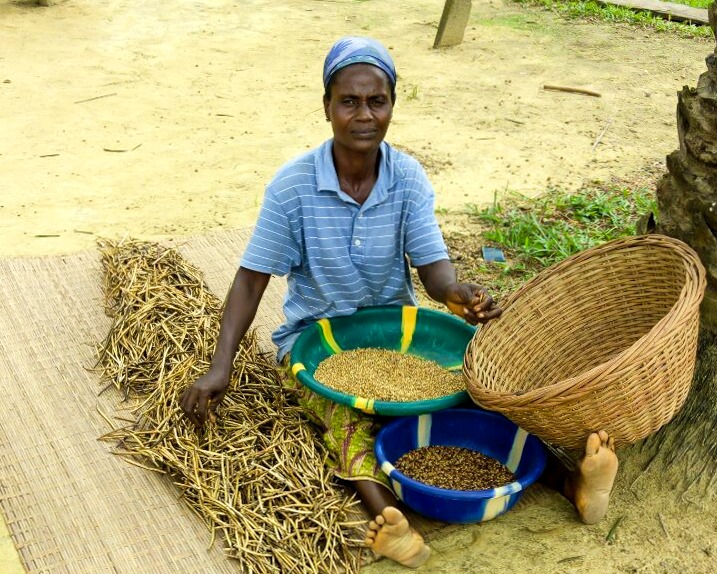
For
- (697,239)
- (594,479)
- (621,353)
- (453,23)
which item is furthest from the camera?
(453,23)

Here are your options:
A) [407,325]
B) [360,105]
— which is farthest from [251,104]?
[360,105]

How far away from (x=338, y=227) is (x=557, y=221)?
193 cm

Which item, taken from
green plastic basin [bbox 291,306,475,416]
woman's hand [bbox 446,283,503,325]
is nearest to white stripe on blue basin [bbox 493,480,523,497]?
woman's hand [bbox 446,283,503,325]

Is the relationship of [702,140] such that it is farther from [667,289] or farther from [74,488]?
[74,488]

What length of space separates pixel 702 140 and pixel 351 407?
1.26 m

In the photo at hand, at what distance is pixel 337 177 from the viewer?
279cm

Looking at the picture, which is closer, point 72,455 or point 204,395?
point 204,395

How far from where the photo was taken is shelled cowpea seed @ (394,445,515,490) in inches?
103

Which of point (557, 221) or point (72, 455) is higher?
point (557, 221)

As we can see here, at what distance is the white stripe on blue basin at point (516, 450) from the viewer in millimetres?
2684

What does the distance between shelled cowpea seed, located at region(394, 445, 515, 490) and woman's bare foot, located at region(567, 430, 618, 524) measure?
0.21 meters

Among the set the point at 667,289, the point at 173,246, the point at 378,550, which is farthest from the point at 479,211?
the point at 378,550

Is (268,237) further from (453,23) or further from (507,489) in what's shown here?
(453,23)

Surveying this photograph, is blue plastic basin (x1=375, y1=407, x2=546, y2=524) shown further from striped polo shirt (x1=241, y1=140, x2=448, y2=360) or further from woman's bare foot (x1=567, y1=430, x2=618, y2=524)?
striped polo shirt (x1=241, y1=140, x2=448, y2=360)
